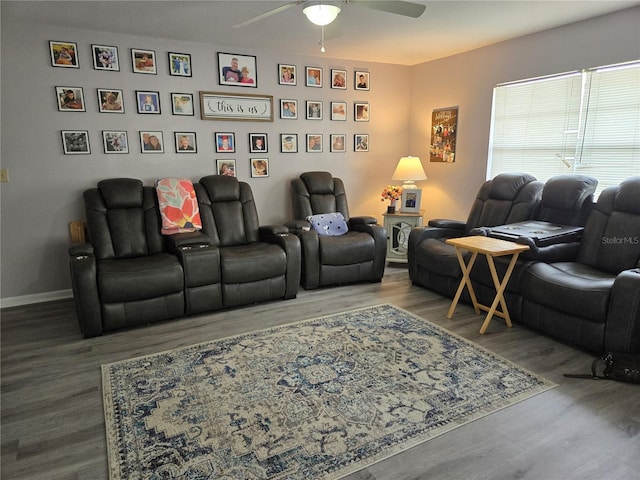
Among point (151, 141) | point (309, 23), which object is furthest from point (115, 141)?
point (309, 23)

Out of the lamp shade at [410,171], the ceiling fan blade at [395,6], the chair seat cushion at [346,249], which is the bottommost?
the chair seat cushion at [346,249]

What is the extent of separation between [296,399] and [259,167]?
118 inches

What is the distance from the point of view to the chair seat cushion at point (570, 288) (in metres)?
2.66

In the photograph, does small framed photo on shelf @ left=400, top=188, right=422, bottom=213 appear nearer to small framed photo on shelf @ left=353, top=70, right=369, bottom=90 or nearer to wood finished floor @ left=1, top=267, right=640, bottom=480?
small framed photo on shelf @ left=353, top=70, right=369, bottom=90

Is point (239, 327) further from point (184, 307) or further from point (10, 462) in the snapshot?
point (10, 462)

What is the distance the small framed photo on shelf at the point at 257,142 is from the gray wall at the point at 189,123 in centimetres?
6

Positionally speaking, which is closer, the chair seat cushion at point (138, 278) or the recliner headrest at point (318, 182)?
the chair seat cushion at point (138, 278)

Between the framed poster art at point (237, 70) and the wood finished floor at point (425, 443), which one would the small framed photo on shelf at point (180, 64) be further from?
the wood finished floor at point (425, 443)

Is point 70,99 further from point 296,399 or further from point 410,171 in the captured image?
point 410,171

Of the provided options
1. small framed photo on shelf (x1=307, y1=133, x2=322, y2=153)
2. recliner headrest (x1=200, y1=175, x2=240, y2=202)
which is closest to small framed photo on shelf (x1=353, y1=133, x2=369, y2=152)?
small framed photo on shelf (x1=307, y1=133, x2=322, y2=153)

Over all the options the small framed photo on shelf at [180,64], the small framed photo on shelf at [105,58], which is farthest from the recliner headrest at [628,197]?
the small framed photo on shelf at [105,58]

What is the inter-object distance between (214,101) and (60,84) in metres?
1.36

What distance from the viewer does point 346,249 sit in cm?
416

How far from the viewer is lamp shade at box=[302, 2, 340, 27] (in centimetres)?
249
